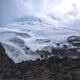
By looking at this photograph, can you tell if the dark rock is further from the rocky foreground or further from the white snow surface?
the rocky foreground

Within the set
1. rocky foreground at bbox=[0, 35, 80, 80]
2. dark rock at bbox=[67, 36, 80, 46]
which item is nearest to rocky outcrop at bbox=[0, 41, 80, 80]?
rocky foreground at bbox=[0, 35, 80, 80]

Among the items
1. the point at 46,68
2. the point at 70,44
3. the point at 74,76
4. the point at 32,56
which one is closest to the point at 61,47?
the point at 70,44

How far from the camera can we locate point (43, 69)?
1686 inches

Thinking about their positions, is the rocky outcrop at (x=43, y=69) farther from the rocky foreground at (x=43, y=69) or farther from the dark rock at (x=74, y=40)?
the dark rock at (x=74, y=40)

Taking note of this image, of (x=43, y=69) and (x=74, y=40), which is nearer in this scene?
(x=43, y=69)

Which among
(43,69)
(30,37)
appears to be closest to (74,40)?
(30,37)

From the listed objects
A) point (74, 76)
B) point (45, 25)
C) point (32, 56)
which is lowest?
point (45, 25)

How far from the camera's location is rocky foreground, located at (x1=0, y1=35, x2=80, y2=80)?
40281mm

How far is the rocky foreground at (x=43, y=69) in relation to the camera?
1586 inches

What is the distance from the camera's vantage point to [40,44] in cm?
5978

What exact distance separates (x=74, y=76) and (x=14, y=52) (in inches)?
622

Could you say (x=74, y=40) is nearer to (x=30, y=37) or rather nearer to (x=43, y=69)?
(x=30, y=37)

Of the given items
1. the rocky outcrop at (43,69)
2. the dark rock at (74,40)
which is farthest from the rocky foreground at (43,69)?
the dark rock at (74,40)

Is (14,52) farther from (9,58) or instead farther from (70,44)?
(70,44)
